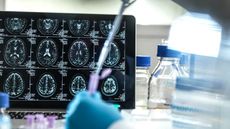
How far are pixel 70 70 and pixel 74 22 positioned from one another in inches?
6.0

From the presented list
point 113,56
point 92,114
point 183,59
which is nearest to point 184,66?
point 183,59

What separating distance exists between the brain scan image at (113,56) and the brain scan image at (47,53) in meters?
0.16

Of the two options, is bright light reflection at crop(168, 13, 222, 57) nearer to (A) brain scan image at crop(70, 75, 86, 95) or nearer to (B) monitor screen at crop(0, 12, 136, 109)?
(B) monitor screen at crop(0, 12, 136, 109)

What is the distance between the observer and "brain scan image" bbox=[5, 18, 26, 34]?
3.77ft

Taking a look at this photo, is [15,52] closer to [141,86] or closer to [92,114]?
[141,86]

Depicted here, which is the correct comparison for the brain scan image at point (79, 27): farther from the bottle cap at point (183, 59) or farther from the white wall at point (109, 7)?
the bottle cap at point (183, 59)

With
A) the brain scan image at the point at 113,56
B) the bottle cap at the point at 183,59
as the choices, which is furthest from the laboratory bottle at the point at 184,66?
the brain scan image at the point at 113,56

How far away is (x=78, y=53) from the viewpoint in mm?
1148

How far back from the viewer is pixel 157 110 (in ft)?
3.99

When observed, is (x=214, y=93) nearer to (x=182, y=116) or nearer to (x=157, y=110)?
(x=182, y=116)

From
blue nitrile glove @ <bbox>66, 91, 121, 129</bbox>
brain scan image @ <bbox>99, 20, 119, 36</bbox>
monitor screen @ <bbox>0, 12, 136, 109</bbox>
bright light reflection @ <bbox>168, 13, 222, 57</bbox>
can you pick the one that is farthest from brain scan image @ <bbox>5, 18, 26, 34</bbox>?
blue nitrile glove @ <bbox>66, 91, 121, 129</bbox>

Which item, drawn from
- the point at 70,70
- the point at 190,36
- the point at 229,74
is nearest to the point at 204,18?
the point at 190,36

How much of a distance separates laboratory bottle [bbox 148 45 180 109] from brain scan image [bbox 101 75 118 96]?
167 mm

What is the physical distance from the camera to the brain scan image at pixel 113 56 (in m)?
1.13
